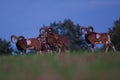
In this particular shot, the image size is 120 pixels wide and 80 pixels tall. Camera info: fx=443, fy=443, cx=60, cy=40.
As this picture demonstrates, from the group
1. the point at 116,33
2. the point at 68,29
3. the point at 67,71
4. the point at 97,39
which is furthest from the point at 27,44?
the point at 68,29

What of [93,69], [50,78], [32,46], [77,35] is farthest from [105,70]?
[77,35]

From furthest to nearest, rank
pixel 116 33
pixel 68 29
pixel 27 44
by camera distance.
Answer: pixel 68 29
pixel 116 33
pixel 27 44

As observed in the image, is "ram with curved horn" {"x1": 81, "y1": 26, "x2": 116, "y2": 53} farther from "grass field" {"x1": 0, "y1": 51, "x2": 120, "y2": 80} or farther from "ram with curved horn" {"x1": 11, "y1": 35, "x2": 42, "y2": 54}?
"grass field" {"x1": 0, "y1": 51, "x2": 120, "y2": 80}

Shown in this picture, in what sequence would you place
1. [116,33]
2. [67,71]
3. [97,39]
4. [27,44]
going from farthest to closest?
1. [116,33]
2. [27,44]
3. [97,39]
4. [67,71]

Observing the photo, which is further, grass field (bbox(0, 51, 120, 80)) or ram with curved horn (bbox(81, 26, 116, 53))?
ram with curved horn (bbox(81, 26, 116, 53))

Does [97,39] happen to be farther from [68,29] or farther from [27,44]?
[68,29]

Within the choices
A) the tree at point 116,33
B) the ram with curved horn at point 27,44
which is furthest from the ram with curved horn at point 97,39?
the tree at point 116,33

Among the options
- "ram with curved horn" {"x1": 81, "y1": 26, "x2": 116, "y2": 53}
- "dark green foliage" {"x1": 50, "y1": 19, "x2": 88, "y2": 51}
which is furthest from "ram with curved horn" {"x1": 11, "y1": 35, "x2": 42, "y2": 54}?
"dark green foliage" {"x1": 50, "y1": 19, "x2": 88, "y2": 51}

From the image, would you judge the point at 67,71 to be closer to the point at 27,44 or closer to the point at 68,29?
the point at 27,44

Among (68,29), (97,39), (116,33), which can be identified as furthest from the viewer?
(68,29)

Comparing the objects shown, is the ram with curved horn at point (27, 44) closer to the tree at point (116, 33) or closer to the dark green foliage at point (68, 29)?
the tree at point (116, 33)

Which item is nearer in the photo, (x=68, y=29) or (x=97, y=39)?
(x=97, y=39)

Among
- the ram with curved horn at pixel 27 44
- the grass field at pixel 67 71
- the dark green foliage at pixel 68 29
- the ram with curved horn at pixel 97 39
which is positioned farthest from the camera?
the dark green foliage at pixel 68 29

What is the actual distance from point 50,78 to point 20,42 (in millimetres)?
28063
